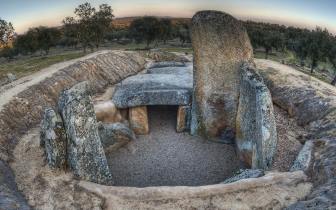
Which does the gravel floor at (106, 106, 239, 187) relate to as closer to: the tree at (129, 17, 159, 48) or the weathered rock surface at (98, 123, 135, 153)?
the weathered rock surface at (98, 123, 135, 153)

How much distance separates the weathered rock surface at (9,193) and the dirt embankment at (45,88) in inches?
51.4

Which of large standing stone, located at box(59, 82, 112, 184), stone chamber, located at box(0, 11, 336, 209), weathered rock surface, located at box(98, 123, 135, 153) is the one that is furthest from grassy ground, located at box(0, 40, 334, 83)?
large standing stone, located at box(59, 82, 112, 184)

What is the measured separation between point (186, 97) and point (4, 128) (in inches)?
377

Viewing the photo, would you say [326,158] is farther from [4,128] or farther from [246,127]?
[4,128]

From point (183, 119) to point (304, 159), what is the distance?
320 inches

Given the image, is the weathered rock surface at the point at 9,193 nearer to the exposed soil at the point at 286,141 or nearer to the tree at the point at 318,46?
the exposed soil at the point at 286,141

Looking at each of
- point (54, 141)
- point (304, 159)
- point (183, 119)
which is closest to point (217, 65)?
point (183, 119)

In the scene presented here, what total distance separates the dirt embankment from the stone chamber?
3.4 inches

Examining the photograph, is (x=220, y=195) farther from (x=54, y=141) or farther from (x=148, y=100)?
(x=148, y=100)

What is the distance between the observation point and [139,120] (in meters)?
19.7

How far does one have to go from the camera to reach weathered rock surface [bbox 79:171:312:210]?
35.2ft

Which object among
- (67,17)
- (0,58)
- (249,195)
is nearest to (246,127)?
(249,195)

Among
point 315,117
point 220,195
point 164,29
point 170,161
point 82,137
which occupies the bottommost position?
point 170,161

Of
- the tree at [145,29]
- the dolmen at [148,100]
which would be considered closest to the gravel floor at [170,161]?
the dolmen at [148,100]
